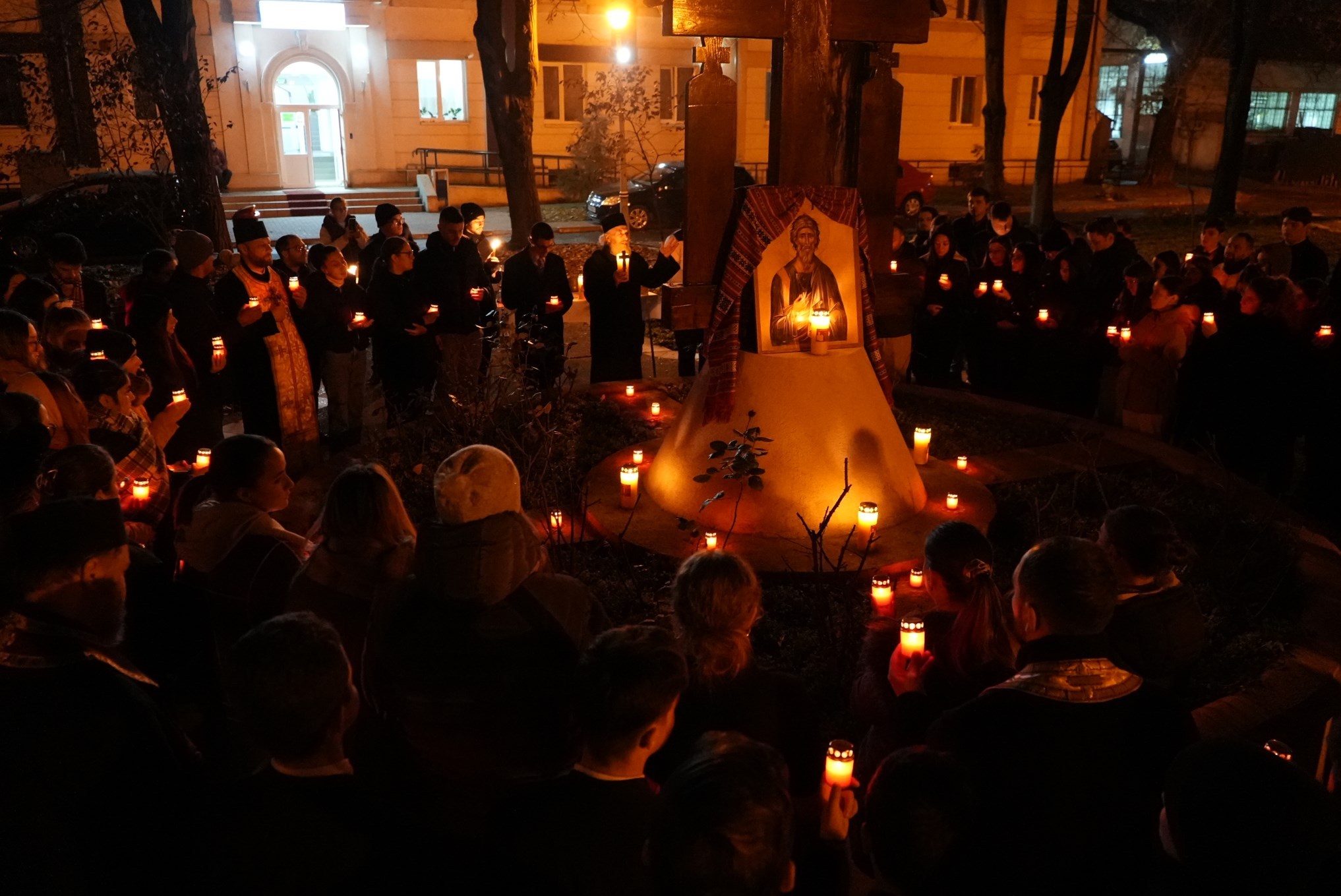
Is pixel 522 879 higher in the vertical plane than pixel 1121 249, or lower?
lower

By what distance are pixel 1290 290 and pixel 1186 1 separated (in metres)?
32.7

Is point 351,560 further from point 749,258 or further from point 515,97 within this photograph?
point 515,97

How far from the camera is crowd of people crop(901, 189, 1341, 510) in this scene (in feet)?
24.6

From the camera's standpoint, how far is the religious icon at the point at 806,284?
19.9ft

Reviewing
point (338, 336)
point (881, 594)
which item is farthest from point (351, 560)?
point (338, 336)

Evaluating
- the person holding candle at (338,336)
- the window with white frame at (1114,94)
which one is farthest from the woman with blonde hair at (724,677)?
the window with white frame at (1114,94)

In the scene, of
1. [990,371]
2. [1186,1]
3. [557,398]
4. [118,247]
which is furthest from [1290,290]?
[1186,1]

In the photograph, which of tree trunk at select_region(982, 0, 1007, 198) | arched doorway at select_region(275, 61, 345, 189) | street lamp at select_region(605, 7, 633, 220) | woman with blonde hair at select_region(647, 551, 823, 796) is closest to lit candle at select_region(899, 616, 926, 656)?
woman with blonde hair at select_region(647, 551, 823, 796)

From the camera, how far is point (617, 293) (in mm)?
9195

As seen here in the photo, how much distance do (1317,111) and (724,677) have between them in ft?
194

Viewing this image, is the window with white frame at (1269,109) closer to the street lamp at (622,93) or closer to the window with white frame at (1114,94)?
the window with white frame at (1114,94)

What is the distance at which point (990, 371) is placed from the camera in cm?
1012

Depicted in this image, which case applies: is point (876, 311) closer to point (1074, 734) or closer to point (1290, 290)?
point (1290, 290)

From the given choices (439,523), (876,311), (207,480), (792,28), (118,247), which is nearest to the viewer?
(439,523)
